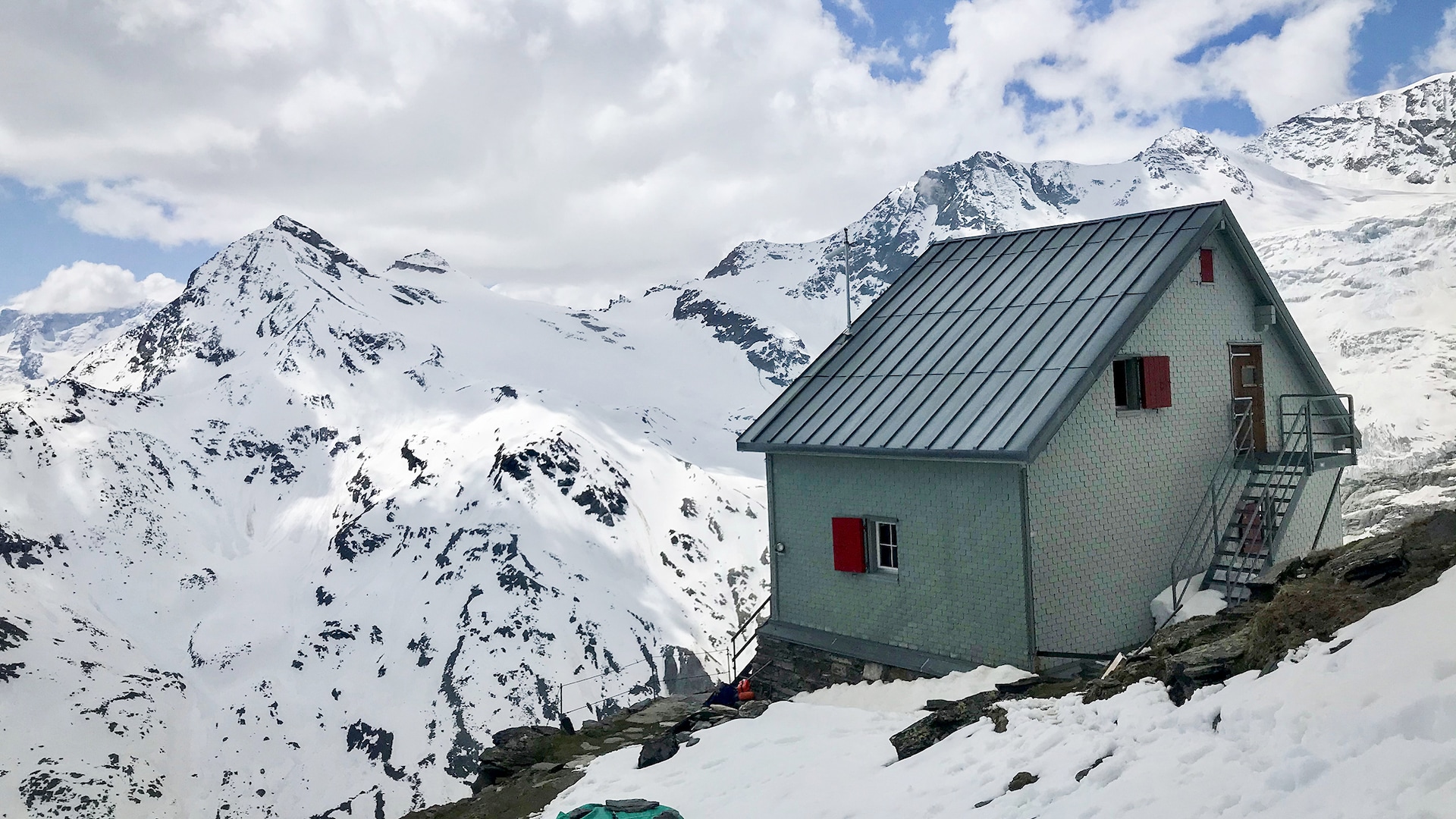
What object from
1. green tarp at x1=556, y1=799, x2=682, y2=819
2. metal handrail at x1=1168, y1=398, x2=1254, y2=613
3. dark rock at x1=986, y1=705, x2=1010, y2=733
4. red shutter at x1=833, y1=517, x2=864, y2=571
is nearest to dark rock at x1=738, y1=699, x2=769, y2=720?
red shutter at x1=833, y1=517, x2=864, y2=571

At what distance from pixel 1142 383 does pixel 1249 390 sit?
3444 millimetres

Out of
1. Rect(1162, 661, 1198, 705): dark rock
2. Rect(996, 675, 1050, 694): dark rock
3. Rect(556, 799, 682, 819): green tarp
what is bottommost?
Rect(556, 799, 682, 819): green tarp

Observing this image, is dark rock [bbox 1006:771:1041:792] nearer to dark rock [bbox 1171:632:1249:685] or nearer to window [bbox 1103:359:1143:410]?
dark rock [bbox 1171:632:1249:685]

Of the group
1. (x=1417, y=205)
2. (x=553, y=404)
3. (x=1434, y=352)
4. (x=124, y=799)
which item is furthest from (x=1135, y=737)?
(x=553, y=404)

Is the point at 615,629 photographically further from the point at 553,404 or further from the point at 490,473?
the point at 553,404

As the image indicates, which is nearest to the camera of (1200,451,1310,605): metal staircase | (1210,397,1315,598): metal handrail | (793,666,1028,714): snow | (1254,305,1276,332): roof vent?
(793,666,1028,714): snow

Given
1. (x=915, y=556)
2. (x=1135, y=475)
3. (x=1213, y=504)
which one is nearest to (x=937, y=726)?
(x=915, y=556)

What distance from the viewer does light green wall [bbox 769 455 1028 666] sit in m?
14.9

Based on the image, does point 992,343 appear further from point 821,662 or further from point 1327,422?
point 1327,422

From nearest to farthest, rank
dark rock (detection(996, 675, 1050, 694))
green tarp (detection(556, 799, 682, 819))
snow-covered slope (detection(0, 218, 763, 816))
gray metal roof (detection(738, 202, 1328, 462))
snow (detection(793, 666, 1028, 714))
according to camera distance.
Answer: green tarp (detection(556, 799, 682, 819))
dark rock (detection(996, 675, 1050, 694))
snow (detection(793, 666, 1028, 714))
gray metal roof (detection(738, 202, 1328, 462))
snow-covered slope (detection(0, 218, 763, 816))

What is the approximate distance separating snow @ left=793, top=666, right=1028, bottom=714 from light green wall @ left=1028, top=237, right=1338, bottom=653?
95 cm

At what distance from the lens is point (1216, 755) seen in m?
7.33

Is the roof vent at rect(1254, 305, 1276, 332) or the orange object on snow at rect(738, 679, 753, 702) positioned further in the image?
the orange object on snow at rect(738, 679, 753, 702)

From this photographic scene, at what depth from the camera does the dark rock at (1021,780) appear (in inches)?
340
